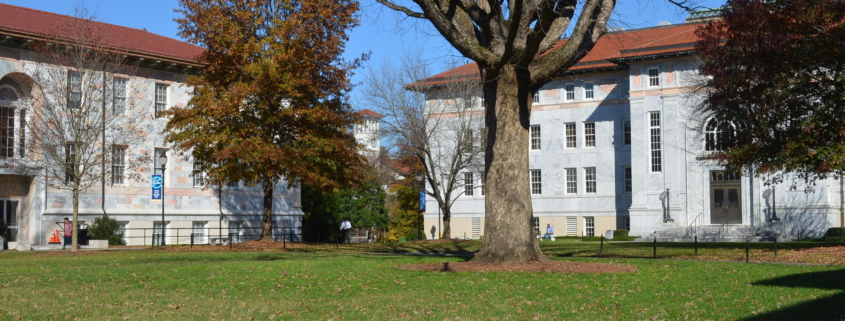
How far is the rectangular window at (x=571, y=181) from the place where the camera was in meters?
55.3

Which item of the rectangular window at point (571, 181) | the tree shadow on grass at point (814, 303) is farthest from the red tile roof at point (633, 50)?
the tree shadow on grass at point (814, 303)

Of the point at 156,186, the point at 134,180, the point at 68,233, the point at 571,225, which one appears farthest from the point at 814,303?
the point at 571,225

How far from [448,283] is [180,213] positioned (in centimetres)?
2927

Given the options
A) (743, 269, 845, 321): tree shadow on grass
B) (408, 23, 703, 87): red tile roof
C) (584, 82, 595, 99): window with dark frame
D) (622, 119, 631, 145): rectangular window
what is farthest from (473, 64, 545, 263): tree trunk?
(584, 82, 595, 99): window with dark frame

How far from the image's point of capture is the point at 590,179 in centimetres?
5462

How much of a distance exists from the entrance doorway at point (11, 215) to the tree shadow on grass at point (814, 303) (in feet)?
101

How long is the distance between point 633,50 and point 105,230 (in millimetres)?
→ 30127

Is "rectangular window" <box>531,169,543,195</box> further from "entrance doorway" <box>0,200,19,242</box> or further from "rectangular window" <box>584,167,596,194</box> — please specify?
"entrance doorway" <box>0,200,19,242</box>

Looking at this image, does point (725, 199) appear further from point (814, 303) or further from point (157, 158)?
point (814, 303)

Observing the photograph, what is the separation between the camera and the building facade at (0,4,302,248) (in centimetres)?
3366

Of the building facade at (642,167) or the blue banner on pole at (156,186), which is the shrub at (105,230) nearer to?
the blue banner on pole at (156,186)

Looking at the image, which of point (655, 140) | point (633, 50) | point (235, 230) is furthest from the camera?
point (655, 140)

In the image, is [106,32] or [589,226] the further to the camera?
[589,226]

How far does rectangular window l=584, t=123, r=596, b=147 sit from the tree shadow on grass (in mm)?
39340
